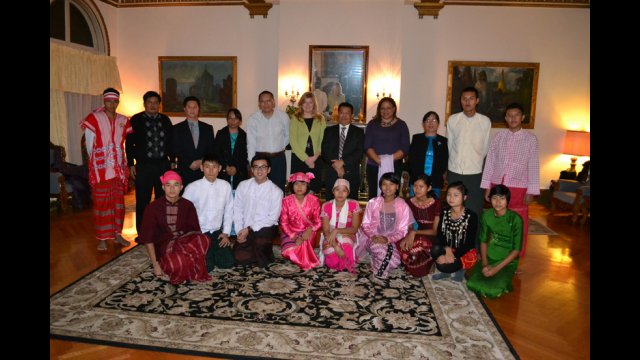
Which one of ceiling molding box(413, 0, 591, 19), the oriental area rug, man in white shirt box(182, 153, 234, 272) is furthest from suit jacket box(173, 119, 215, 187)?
ceiling molding box(413, 0, 591, 19)

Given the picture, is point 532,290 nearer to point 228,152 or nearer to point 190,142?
point 228,152

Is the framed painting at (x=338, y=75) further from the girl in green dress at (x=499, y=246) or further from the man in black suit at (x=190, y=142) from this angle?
the girl in green dress at (x=499, y=246)

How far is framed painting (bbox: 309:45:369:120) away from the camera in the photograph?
7961mm

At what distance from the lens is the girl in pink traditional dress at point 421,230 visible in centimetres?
409

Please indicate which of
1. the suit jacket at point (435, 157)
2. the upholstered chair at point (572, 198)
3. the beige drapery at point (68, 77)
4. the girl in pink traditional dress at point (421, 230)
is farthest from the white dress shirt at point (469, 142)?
the beige drapery at point (68, 77)

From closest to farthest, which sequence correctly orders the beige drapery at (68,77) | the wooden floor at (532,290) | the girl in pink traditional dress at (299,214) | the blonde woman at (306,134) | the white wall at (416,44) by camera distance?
1. the wooden floor at (532,290)
2. the girl in pink traditional dress at (299,214)
3. the blonde woman at (306,134)
4. the beige drapery at (68,77)
5. the white wall at (416,44)

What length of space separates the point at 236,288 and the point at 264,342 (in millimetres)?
954

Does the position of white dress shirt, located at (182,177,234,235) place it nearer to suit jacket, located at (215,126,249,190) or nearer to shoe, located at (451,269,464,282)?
suit jacket, located at (215,126,249,190)

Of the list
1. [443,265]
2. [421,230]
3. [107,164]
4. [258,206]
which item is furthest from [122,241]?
[443,265]

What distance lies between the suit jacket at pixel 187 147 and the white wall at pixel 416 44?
3245 millimetres

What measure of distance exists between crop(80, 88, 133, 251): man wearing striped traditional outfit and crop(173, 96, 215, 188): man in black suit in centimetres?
54
